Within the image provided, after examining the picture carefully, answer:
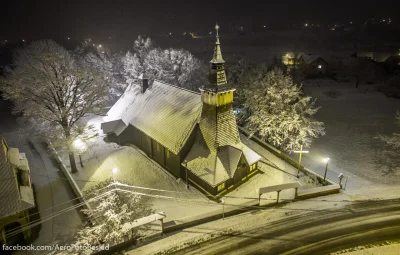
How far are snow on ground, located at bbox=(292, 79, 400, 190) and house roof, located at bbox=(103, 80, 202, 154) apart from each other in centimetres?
1471

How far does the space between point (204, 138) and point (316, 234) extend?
43.1 ft

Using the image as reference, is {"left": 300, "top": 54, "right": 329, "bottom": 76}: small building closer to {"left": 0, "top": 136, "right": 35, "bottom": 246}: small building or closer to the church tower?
the church tower

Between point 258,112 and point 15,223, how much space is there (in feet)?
88.4

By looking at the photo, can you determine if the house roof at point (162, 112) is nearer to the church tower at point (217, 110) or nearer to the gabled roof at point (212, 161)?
the church tower at point (217, 110)

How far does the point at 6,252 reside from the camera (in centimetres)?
2084

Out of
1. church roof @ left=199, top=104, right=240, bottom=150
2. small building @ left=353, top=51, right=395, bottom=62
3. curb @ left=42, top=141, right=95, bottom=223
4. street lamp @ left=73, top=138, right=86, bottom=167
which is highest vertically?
small building @ left=353, top=51, right=395, bottom=62

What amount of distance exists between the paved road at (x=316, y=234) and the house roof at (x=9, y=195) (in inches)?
492

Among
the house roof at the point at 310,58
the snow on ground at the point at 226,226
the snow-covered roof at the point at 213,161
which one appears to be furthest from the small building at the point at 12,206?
the house roof at the point at 310,58

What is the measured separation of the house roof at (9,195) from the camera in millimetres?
20330

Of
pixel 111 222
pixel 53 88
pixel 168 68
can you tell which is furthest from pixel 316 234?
pixel 168 68

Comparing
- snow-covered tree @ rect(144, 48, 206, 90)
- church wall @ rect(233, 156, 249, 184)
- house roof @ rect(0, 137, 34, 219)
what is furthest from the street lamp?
snow-covered tree @ rect(144, 48, 206, 90)

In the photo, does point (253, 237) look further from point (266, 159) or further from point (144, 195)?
point (266, 159)

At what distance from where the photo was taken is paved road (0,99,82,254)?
22719mm

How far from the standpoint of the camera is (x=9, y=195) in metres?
20.9
